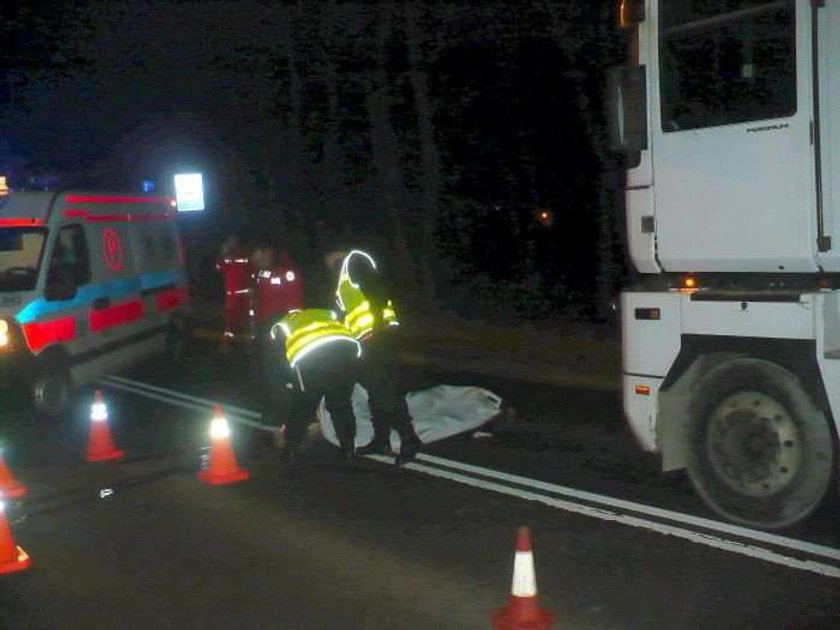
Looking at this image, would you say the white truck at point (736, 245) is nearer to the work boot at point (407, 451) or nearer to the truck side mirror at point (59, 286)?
the work boot at point (407, 451)

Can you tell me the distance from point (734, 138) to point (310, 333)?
336cm

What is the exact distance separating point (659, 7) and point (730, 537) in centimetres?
320

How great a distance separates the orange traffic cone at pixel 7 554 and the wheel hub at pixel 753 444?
405cm

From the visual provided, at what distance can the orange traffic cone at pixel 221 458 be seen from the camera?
28.4 feet

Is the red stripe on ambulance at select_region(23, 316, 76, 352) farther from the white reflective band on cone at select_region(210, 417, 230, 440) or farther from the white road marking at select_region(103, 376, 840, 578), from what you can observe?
the white road marking at select_region(103, 376, 840, 578)

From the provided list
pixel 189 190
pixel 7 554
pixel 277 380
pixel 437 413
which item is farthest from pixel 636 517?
pixel 189 190

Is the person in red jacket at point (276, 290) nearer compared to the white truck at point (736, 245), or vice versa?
the white truck at point (736, 245)

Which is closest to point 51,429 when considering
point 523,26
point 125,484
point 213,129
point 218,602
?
point 125,484

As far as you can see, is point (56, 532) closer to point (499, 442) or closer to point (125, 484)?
point (125, 484)

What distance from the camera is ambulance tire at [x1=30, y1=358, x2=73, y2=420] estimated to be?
11.5 m

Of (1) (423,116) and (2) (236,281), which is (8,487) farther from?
(1) (423,116)

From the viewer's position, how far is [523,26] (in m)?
24.1

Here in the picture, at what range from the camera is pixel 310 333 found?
8625 mm

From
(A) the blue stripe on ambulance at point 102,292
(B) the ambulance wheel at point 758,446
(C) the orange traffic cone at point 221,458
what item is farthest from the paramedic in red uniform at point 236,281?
(B) the ambulance wheel at point 758,446
